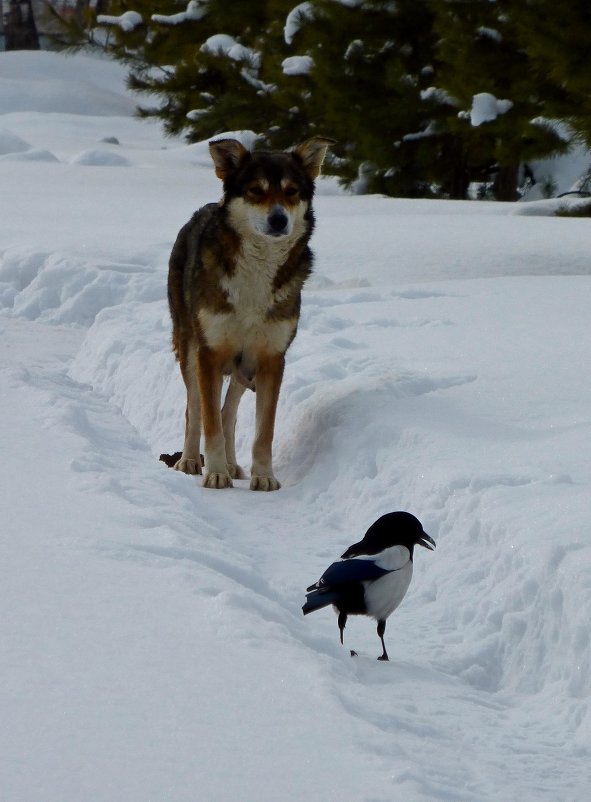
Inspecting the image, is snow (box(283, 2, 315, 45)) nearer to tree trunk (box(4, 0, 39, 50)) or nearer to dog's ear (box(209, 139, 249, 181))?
dog's ear (box(209, 139, 249, 181))

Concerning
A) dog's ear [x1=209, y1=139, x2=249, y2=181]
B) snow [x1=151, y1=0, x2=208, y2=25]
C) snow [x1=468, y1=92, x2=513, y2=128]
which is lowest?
snow [x1=468, y1=92, x2=513, y2=128]

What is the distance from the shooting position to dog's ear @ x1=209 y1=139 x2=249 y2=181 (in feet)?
→ 21.9

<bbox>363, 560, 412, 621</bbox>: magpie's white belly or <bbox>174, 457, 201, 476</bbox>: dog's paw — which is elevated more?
<bbox>363, 560, 412, 621</bbox>: magpie's white belly

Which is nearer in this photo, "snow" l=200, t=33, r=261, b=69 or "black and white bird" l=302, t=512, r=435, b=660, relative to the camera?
"black and white bird" l=302, t=512, r=435, b=660

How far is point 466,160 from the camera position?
19469 mm

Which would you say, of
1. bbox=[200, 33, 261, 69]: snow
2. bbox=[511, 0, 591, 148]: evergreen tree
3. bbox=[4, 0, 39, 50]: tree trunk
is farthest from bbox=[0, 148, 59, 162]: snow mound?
bbox=[4, 0, 39, 50]: tree trunk

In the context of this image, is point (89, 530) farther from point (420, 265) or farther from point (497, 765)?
point (420, 265)

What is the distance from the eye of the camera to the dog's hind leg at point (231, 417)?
727cm

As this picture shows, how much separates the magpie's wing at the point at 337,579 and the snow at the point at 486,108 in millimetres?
11988

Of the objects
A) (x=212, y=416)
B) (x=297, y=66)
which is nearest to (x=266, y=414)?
(x=212, y=416)

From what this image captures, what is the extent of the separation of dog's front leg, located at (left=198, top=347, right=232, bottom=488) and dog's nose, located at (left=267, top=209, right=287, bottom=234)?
726 millimetres

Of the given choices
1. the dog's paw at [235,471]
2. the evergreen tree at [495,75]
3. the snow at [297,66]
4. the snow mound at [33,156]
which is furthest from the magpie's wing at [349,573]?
the snow mound at [33,156]

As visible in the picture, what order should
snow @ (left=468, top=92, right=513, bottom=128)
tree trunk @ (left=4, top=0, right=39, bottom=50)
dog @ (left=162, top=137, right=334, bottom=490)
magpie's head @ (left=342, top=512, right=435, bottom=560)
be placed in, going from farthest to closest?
tree trunk @ (left=4, top=0, right=39, bottom=50) < snow @ (left=468, top=92, right=513, bottom=128) < dog @ (left=162, top=137, right=334, bottom=490) < magpie's head @ (left=342, top=512, right=435, bottom=560)

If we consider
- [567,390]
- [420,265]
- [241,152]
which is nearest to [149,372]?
[241,152]
